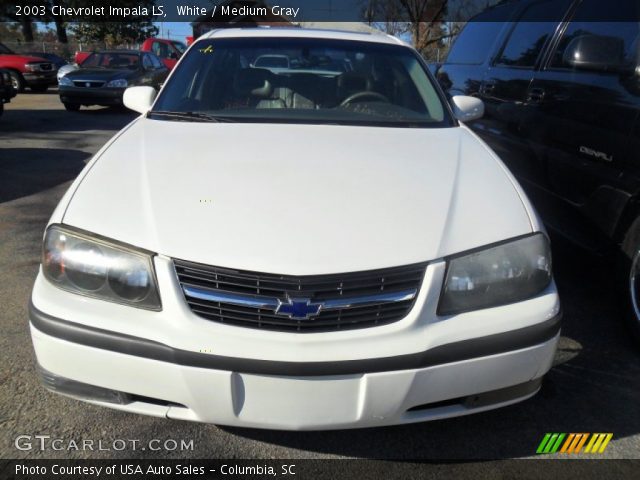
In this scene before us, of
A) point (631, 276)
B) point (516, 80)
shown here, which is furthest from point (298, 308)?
point (516, 80)

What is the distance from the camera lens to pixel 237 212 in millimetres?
1988

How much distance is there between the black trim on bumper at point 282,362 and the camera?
5.81 ft

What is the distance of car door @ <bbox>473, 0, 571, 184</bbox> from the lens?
426 centimetres

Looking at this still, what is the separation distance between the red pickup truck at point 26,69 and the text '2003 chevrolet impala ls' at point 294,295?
17.2m

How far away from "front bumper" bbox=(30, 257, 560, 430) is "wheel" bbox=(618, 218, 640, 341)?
1309 mm

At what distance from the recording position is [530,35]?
15.0 feet

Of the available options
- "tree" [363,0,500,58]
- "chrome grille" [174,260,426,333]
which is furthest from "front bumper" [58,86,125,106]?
"tree" [363,0,500,58]

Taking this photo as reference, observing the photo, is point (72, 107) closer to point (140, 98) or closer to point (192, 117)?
point (140, 98)

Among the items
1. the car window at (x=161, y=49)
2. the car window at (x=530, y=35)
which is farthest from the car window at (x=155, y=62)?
the car window at (x=530, y=35)

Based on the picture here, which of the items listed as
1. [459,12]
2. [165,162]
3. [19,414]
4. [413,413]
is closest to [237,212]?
[165,162]

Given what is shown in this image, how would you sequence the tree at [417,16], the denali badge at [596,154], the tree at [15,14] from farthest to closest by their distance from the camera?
the tree at [15,14] < the tree at [417,16] < the denali badge at [596,154]

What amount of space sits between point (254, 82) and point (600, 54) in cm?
194

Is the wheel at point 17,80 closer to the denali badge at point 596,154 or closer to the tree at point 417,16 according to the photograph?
the tree at point 417,16

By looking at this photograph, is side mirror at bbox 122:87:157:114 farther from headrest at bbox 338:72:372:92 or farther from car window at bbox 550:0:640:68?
car window at bbox 550:0:640:68
